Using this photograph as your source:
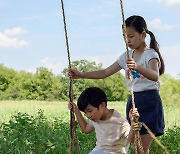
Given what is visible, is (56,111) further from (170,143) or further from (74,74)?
(74,74)

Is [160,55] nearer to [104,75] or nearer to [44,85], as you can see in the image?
[104,75]

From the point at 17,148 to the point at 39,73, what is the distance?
28.4 m

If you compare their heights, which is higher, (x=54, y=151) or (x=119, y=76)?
(x=119, y=76)

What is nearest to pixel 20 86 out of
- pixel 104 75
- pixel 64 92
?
pixel 64 92

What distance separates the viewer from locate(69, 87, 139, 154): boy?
9.34ft

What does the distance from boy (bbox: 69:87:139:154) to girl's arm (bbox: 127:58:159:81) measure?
0.99 ft

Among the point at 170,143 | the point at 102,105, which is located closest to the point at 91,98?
the point at 102,105

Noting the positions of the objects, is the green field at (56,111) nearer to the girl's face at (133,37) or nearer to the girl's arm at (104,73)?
the girl's arm at (104,73)

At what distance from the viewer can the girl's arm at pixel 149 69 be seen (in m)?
2.53

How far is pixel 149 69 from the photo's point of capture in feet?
9.07

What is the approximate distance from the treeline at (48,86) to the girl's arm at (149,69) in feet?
80.5

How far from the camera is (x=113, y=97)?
3198 cm

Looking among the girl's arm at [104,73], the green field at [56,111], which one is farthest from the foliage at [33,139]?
the green field at [56,111]

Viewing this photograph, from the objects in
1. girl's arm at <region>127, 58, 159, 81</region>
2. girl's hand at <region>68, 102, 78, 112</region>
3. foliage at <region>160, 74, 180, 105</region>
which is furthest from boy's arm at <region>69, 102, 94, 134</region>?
foliage at <region>160, 74, 180, 105</region>
